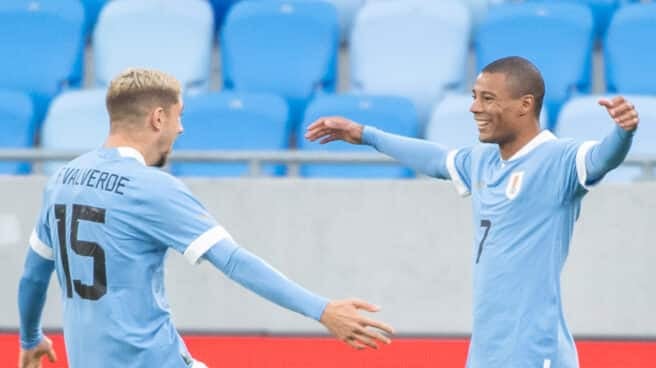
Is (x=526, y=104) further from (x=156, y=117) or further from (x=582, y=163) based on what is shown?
(x=156, y=117)

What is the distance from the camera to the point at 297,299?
4457mm

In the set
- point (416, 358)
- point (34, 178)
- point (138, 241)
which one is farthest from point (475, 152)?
point (34, 178)

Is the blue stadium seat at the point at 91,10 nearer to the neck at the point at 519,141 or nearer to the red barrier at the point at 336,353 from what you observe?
the red barrier at the point at 336,353

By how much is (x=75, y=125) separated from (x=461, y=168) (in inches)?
179

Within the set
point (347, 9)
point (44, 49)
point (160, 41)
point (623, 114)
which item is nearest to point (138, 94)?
point (623, 114)

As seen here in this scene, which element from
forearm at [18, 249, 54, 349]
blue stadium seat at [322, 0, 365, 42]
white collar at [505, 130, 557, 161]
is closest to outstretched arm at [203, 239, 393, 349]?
forearm at [18, 249, 54, 349]

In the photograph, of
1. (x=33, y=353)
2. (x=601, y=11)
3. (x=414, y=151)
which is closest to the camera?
(x=33, y=353)

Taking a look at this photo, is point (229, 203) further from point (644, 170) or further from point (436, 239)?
point (644, 170)

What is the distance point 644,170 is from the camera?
28.2 feet

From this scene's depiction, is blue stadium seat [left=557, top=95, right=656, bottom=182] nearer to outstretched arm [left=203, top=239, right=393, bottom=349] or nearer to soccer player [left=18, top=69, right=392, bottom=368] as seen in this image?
soccer player [left=18, top=69, right=392, bottom=368]

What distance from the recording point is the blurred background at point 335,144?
28.4 feet

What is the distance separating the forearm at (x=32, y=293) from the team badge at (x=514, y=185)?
1665 millimetres

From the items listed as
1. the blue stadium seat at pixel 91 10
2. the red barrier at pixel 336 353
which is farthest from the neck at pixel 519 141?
the blue stadium seat at pixel 91 10

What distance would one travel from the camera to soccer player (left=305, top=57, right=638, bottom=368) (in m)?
5.33
